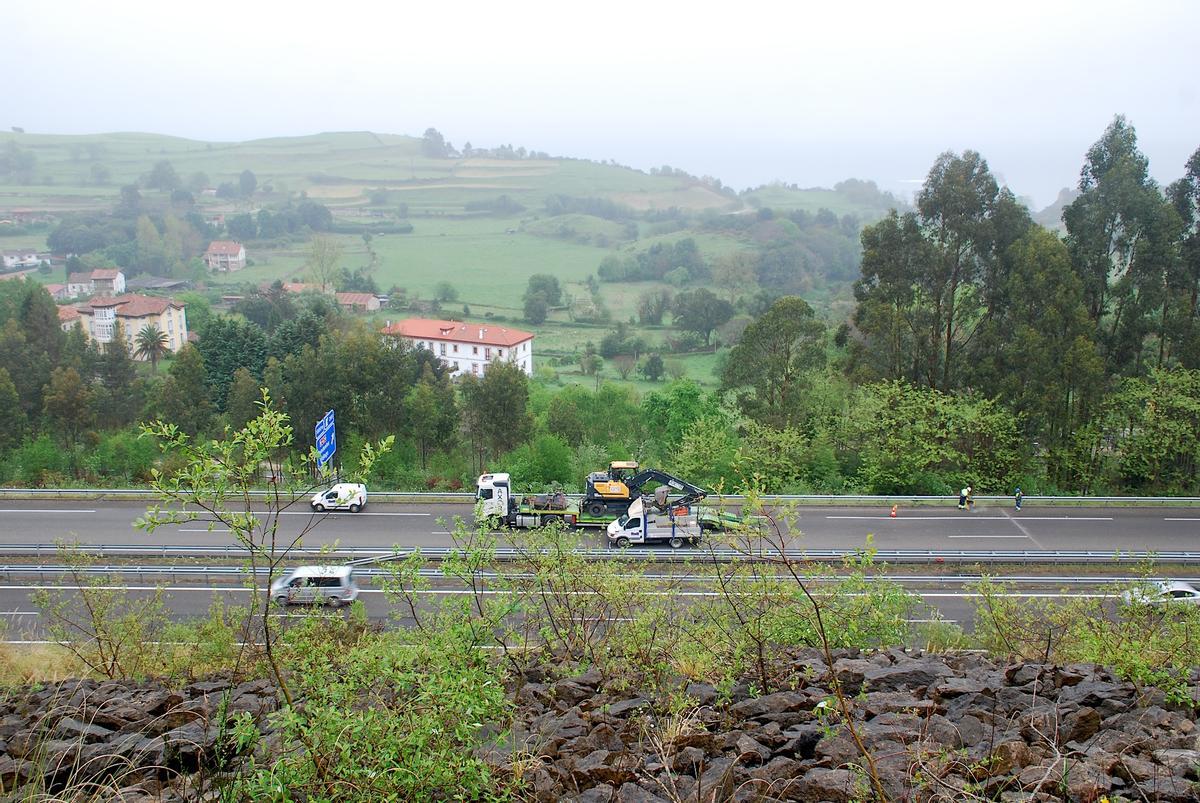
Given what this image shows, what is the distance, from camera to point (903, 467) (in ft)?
89.8

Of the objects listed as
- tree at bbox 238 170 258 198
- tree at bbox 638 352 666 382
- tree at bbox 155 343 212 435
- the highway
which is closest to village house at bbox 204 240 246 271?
tree at bbox 238 170 258 198

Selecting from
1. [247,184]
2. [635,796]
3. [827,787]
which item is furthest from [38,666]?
[247,184]

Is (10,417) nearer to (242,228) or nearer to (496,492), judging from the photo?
(496,492)

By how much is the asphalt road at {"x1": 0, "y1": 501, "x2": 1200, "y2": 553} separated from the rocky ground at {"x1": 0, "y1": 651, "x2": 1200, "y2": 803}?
11467 millimetres

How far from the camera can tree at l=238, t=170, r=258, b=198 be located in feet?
572

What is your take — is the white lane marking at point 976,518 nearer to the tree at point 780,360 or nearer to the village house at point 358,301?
the tree at point 780,360

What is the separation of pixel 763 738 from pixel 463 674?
394 cm

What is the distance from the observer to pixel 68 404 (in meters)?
33.9

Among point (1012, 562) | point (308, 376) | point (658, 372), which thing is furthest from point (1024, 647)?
point (658, 372)

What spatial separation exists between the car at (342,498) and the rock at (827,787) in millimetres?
19883

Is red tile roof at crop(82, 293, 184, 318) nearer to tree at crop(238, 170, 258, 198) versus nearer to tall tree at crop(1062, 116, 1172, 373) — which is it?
tall tree at crop(1062, 116, 1172, 373)

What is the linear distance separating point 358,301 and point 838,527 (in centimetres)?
6798

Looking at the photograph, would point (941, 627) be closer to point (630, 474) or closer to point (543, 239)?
point (630, 474)

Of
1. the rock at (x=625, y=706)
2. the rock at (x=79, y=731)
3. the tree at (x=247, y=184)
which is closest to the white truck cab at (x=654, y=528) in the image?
the rock at (x=625, y=706)
